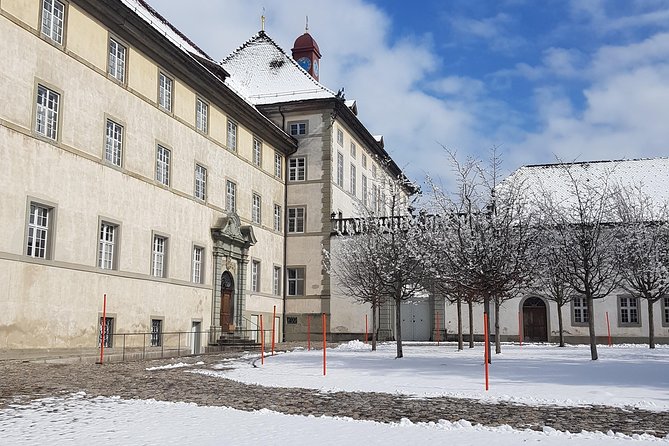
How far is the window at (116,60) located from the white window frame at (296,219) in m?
16.3

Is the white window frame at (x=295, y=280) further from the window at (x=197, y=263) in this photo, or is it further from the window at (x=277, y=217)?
the window at (x=197, y=263)

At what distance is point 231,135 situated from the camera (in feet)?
105

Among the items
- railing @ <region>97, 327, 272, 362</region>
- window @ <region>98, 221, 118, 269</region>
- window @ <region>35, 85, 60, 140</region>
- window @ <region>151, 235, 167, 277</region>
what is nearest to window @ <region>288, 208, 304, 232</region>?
railing @ <region>97, 327, 272, 362</region>

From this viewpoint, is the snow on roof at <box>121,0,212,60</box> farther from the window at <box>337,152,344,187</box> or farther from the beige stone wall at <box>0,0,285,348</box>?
the window at <box>337,152,344,187</box>

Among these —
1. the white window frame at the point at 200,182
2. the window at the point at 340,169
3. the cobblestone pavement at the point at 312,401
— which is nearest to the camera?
the cobblestone pavement at the point at 312,401

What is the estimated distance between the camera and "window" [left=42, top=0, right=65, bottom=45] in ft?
65.3

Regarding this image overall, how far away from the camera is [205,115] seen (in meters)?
29.7

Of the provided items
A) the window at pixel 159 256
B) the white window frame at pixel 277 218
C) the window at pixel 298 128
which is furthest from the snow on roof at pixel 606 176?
the window at pixel 159 256

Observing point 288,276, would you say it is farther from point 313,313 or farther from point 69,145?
point 69,145

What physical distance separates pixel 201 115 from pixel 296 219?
10809 millimetres

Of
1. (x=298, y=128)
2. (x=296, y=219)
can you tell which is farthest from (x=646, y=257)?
(x=298, y=128)

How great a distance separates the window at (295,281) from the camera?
38031mm

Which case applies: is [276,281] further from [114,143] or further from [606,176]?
[606,176]

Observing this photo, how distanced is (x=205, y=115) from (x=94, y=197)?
30.1 feet
